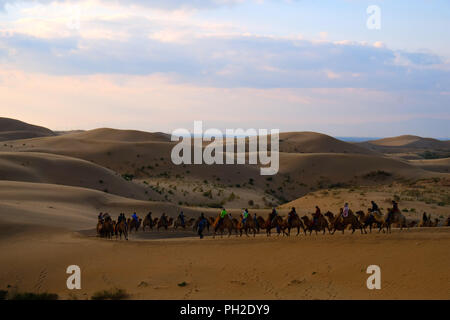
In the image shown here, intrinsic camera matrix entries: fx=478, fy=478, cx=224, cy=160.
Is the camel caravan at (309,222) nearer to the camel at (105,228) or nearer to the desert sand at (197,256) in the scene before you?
the camel at (105,228)

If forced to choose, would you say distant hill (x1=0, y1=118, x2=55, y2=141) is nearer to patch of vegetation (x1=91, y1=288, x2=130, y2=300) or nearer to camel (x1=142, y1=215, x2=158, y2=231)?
camel (x1=142, y1=215, x2=158, y2=231)

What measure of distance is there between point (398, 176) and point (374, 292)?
184 ft

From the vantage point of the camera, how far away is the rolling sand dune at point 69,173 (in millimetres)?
44656

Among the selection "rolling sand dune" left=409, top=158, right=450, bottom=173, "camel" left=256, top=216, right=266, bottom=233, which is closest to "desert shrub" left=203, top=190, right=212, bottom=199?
"camel" left=256, top=216, right=266, bottom=233

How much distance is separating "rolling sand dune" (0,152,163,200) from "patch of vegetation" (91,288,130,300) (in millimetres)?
32310

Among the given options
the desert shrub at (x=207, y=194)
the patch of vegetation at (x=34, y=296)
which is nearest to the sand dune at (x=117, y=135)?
the desert shrub at (x=207, y=194)

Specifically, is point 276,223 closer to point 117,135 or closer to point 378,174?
point 378,174

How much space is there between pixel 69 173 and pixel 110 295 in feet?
121

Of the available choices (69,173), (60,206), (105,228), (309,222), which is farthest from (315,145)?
(105,228)

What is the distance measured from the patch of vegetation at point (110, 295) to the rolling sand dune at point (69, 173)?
32310 mm

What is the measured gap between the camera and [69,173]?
4775 centimetres

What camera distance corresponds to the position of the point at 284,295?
1331 centimetres
